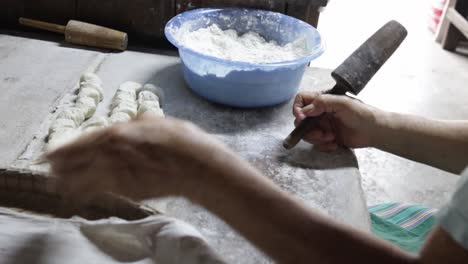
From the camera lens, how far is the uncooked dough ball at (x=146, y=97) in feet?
4.33

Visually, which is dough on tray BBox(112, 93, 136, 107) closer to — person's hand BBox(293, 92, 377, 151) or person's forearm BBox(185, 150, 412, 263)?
person's hand BBox(293, 92, 377, 151)

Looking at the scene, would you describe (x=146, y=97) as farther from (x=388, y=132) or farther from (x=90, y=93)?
(x=388, y=132)

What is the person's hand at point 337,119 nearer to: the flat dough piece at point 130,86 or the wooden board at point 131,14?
the flat dough piece at point 130,86

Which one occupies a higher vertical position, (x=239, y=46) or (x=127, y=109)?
(x=239, y=46)

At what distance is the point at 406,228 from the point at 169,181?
812 millimetres

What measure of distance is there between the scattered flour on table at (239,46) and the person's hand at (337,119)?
8.1 inches

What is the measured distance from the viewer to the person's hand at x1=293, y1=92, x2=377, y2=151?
3.94 feet

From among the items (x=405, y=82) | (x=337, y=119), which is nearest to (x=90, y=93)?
(x=337, y=119)

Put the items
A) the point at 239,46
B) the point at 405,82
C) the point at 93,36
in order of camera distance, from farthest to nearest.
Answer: the point at 405,82 → the point at 93,36 → the point at 239,46

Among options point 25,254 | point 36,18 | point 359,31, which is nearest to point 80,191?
point 25,254

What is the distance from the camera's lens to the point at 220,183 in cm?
65

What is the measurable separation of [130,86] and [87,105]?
158 mm

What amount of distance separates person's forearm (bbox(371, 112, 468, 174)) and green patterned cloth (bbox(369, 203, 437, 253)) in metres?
0.16

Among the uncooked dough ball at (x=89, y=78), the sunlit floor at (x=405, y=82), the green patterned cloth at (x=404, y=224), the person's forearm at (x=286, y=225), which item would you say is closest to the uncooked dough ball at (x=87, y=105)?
the uncooked dough ball at (x=89, y=78)
